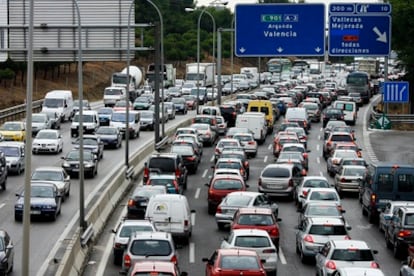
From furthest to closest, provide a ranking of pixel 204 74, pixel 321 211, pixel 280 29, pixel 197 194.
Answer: pixel 204 74
pixel 280 29
pixel 197 194
pixel 321 211

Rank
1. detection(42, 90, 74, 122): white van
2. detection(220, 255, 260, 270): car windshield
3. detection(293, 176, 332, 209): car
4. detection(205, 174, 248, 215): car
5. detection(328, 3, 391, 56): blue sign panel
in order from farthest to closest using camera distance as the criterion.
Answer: detection(42, 90, 74, 122): white van, detection(328, 3, 391, 56): blue sign panel, detection(293, 176, 332, 209): car, detection(205, 174, 248, 215): car, detection(220, 255, 260, 270): car windshield

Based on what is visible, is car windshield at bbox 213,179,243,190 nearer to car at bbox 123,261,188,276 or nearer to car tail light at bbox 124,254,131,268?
car tail light at bbox 124,254,131,268

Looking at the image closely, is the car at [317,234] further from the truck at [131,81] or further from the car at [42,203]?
the truck at [131,81]

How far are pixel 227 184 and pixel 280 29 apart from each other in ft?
34.8

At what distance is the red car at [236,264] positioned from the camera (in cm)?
2139

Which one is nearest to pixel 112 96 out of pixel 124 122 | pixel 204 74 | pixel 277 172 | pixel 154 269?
pixel 124 122

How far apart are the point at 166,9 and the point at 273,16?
105 m

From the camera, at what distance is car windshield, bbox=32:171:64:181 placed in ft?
129

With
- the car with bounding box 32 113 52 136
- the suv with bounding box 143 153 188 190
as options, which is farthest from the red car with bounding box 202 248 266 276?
the car with bounding box 32 113 52 136

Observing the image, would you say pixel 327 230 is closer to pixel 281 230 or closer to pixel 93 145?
pixel 281 230

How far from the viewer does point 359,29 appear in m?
44.9

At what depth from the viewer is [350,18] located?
4512 centimetres

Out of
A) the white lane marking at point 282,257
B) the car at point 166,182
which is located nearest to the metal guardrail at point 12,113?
the car at point 166,182

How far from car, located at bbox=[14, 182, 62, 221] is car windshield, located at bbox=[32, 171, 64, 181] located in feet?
12.5
